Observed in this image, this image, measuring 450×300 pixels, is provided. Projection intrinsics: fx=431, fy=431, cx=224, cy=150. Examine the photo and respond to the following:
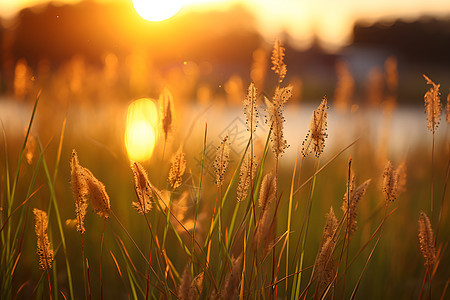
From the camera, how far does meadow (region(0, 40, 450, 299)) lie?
0.91 m

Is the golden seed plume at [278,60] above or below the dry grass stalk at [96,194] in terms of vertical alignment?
above

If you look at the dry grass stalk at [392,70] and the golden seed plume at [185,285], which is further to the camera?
the dry grass stalk at [392,70]

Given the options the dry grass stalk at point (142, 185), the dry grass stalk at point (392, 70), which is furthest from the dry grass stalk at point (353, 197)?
the dry grass stalk at point (392, 70)

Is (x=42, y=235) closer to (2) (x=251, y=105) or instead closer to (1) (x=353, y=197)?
(2) (x=251, y=105)

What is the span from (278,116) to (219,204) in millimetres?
307

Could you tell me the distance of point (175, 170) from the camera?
91cm

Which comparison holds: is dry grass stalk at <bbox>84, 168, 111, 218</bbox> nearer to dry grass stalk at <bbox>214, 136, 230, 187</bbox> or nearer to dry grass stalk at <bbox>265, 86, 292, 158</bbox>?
dry grass stalk at <bbox>214, 136, 230, 187</bbox>

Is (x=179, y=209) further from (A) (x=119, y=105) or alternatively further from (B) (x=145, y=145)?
(A) (x=119, y=105)

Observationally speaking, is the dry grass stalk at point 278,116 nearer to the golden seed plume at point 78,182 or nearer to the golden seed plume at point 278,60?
the golden seed plume at point 278,60

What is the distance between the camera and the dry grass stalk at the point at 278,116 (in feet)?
2.85

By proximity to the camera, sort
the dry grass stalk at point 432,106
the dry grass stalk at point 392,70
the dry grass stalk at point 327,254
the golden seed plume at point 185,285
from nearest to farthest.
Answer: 1. the golden seed plume at point 185,285
2. the dry grass stalk at point 327,254
3. the dry grass stalk at point 432,106
4. the dry grass stalk at point 392,70

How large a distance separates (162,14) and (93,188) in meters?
0.84

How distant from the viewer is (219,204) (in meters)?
1.08

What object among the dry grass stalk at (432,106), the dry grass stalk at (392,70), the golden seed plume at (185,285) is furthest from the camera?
the dry grass stalk at (392,70)
